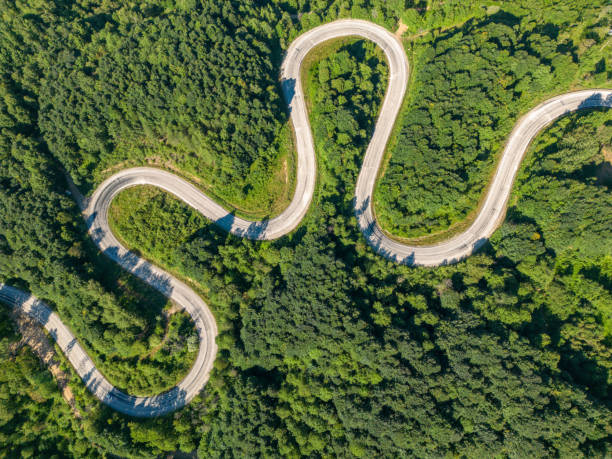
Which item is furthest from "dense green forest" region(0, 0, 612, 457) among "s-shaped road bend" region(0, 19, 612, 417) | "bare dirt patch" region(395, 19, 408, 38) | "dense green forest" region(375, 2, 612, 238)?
"s-shaped road bend" region(0, 19, 612, 417)

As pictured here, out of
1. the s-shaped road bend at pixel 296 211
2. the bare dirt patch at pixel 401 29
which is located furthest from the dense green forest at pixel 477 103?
the bare dirt patch at pixel 401 29

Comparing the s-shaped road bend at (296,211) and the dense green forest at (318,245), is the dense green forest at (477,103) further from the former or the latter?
the s-shaped road bend at (296,211)

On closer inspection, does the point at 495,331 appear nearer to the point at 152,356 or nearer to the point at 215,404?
the point at 215,404

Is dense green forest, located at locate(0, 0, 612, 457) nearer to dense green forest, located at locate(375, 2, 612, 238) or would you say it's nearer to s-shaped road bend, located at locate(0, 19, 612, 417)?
dense green forest, located at locate(375, 2, 612, 238)

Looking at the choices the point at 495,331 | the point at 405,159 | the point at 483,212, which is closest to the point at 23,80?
the point at 405,159

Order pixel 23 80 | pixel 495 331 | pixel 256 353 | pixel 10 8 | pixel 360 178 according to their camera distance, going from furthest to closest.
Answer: pixel 10 8
pixel 23 80
pixel 360 178
pixel 256 353
pixel 495 331

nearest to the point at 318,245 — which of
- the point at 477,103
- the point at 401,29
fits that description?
the point at 477,103
